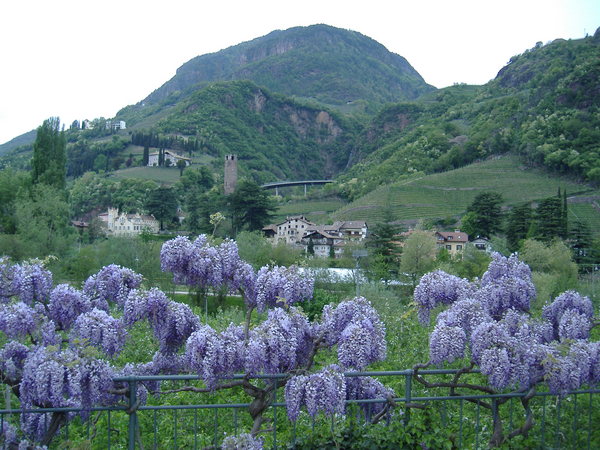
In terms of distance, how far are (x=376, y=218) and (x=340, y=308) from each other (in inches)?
2206

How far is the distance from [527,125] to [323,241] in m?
50.1

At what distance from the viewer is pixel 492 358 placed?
4188 millimetres

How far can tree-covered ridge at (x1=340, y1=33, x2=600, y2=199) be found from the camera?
2746 inches

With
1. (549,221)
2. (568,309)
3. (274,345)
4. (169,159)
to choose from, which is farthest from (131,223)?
(274,345)

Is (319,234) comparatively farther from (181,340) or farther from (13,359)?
(13,359)

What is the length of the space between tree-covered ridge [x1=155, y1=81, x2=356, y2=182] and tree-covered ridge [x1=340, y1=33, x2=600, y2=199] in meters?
32.3

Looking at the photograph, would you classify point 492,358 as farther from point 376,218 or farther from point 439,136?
point 439,136

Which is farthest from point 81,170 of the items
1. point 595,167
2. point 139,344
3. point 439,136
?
point 139,344

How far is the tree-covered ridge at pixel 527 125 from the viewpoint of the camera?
229 ft

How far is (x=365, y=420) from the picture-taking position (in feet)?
14.9

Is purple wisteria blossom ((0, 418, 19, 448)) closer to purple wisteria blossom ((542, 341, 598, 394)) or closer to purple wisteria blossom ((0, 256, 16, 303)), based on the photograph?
purple wisteria blossom ((0, 256, 16, 303))

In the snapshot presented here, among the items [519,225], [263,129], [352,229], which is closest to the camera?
[519,225]

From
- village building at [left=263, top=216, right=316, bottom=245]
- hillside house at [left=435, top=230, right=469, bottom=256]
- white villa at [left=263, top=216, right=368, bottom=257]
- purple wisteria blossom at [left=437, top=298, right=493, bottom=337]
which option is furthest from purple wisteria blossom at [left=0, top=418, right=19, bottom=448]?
village building at [left=263, top=216, right=316, bottom=245]

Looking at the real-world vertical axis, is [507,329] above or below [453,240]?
above
